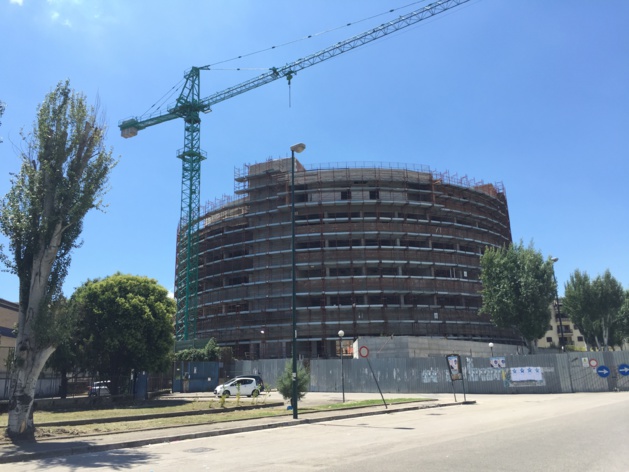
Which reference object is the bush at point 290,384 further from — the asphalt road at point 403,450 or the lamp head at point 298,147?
the lamp head at point 298,147

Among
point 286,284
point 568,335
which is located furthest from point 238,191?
point 568,335

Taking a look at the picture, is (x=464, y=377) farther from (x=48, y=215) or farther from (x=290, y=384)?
(x=48, y=215)

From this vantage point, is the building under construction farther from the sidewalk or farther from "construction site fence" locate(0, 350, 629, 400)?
the sidewalk

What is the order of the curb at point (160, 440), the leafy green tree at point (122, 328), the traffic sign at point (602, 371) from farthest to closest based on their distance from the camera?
the traffic sign at point (602, 371) < the leafy green tree at point (122, 328) < the curb at point (160, 440)

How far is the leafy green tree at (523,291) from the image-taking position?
1837 inches

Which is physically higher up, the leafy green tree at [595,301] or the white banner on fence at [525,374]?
the leafy green tree at [595,301]

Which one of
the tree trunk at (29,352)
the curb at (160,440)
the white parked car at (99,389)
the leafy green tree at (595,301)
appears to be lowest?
the curb at (160,440)

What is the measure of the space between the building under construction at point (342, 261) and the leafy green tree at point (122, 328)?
2900 cm

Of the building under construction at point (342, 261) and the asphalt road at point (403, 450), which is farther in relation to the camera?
the building under construction at point (342, 261)

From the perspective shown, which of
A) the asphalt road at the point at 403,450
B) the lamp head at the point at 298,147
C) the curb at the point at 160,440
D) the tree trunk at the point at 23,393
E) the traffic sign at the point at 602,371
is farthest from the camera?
the traffic sign at the point at 602,371

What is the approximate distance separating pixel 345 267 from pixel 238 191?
18581 mm

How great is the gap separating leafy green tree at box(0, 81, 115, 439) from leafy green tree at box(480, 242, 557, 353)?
41.0 metres

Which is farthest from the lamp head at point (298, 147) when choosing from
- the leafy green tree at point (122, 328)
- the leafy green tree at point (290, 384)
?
the leafy green tree at point (122, 328)

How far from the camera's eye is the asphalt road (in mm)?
8234
